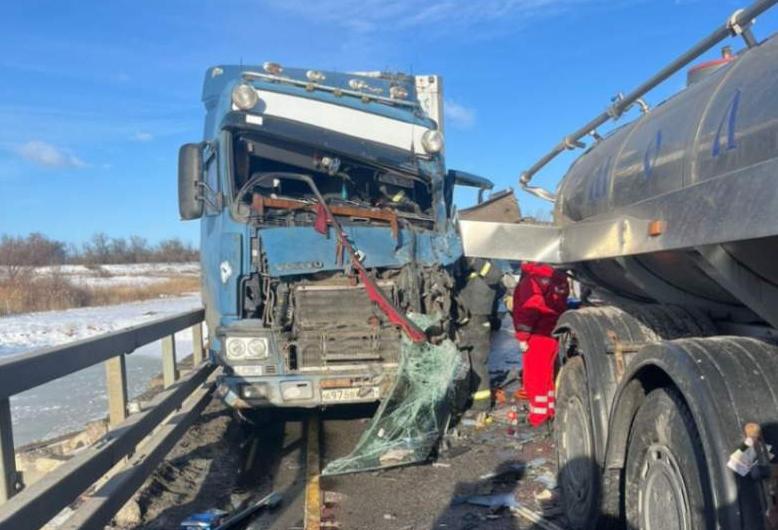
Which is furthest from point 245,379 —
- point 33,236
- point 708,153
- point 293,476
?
point 33,236

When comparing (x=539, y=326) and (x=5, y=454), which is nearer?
(x=5, y=454)

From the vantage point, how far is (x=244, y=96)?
6281 mm

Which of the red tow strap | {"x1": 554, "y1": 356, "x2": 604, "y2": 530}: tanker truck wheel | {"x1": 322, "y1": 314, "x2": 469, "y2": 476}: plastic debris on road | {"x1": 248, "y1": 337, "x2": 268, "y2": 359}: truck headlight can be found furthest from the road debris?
{"x1": 248, "y1": 337, "x2": 268, "y2": 359}: truck headlight

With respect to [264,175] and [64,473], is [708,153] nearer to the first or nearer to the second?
[64,473]

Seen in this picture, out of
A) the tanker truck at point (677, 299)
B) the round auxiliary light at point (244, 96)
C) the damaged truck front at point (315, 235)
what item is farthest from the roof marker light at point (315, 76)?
the tanker truck at point (677, 299)

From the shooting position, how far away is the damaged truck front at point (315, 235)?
19.6 ft

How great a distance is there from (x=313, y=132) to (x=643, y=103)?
11.8ft

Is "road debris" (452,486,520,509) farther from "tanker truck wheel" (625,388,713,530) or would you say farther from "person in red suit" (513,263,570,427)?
"person in red suit" (513,263,570,427)

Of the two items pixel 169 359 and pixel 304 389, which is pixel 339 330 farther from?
pixel 169 359

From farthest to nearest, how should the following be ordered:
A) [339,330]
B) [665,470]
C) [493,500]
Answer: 1. [339,330]
2. [493,500]
3. [665,470]

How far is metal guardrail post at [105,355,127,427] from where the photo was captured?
Result: 4434 millimetres

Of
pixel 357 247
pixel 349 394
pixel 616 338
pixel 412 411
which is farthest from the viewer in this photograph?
pixel 357 247

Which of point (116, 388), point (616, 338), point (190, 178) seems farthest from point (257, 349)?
point (616, 338)

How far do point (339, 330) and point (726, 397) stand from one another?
164 inches
